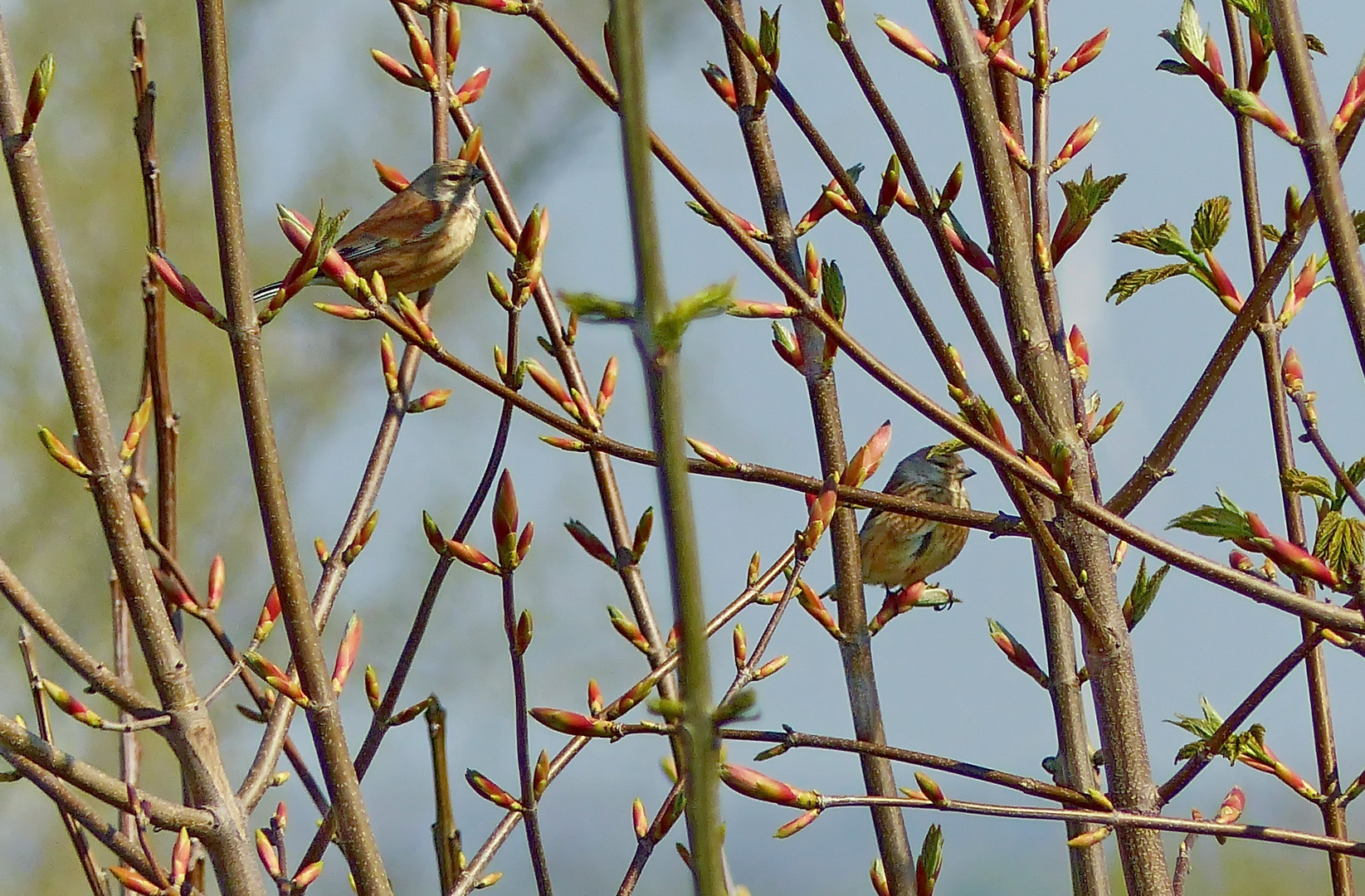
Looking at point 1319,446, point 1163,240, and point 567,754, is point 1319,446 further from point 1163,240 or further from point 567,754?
point 567,754

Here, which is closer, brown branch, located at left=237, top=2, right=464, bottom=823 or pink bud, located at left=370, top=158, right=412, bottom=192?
brown branch, located at left=237, top=2, right=464, bottom=823

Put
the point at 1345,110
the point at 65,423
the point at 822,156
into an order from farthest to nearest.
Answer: the point at 65,423 → the point at 822,156 → the point at 1345,110

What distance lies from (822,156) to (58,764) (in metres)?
0.72

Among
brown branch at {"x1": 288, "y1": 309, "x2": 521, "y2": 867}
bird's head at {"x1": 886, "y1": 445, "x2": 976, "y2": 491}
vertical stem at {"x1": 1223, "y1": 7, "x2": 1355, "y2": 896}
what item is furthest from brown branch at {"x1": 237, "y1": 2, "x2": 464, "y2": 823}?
bird's head at {"x1": 886, "y1": 445, "x2": 976, "y2": 491}

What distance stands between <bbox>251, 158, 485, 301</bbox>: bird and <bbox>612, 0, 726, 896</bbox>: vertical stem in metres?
2.56

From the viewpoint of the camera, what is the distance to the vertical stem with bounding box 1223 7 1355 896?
1.14m

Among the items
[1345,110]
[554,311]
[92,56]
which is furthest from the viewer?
[92,56]

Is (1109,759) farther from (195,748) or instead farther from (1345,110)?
(195,748)

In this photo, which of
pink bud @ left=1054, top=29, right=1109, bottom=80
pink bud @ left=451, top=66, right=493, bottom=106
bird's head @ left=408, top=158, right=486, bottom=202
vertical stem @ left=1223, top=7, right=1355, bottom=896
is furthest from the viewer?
bird's head @ left=408, top=158, right=486, bottom=202

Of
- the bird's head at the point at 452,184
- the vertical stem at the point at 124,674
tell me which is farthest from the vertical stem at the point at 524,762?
the bird's head at the point at 452,184

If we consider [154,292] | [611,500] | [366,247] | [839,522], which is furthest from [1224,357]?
[366,247]

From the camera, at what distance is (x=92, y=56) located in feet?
18.8

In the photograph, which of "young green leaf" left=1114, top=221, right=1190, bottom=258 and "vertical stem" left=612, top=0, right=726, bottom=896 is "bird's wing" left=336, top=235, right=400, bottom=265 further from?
"vertical stem" left=612, top=0, right=726, bottom=896

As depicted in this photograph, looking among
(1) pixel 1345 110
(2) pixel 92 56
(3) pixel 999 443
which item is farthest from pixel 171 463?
(2) pixel 92 56
